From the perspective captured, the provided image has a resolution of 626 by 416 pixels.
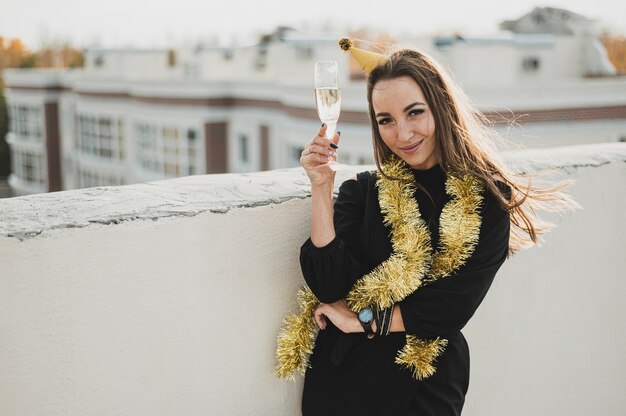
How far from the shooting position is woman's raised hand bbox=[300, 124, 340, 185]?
2.04 m

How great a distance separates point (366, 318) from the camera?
6.82 feet

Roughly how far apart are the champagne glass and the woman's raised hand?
18 mm

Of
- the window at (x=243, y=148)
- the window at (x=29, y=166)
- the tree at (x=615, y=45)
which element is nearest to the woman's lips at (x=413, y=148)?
the window at (x=243, y=148)

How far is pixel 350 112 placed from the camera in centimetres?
1753

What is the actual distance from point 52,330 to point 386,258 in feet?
3.06

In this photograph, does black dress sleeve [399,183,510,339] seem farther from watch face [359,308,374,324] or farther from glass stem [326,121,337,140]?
glass stem [326,121,337,140]

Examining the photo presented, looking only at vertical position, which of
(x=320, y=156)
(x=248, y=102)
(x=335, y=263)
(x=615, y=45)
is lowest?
(x=248, y=102)

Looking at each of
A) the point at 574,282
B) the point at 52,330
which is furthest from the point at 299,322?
the point at 574,282

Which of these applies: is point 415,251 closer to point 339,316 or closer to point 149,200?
point 339,316

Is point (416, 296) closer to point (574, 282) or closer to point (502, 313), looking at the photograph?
point (502, 313)

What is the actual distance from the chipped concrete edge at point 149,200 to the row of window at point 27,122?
132ft

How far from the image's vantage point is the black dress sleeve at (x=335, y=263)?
6.79 ft

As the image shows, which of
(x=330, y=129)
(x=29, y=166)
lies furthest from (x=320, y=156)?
(x=29, y=166)

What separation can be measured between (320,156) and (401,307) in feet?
1.57
